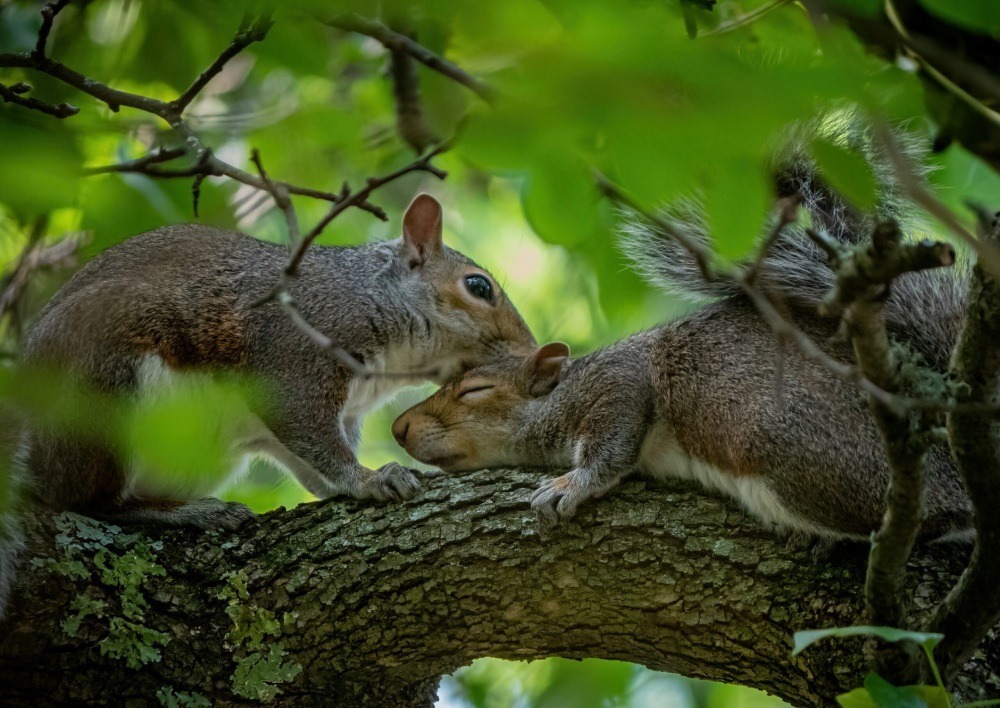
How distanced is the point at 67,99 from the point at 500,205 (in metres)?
4.09

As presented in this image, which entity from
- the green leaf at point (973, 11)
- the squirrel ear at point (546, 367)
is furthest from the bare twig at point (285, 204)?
the squirrel ear at point (546, 367)

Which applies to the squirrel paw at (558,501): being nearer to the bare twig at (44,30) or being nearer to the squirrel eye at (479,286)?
the squirrel eye at (479,286)

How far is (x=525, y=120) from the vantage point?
40.8 inches

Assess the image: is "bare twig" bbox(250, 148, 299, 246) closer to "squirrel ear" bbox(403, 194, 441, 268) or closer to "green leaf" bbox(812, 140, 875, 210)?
"green leaf" bbox(812, 140, 875, 210)

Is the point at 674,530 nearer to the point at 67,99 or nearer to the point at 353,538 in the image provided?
the point at 353,538

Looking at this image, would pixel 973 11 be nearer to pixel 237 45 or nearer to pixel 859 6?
pixel 859 6

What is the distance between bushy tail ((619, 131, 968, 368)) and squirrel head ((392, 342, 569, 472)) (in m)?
0.69

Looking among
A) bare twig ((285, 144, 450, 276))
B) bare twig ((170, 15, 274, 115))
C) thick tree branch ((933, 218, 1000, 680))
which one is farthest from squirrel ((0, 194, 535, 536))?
thick tree branch ((933, 218, 1000, 680))

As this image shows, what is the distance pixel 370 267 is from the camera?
412 cm

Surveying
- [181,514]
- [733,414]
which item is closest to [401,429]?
[181,514]

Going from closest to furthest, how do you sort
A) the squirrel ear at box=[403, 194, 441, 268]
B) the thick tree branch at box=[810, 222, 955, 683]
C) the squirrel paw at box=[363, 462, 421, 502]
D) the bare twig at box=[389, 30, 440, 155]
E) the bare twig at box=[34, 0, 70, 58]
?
the thick tree branch at box=[810, 222, 955, 683]
the bare twig at box=[34, 0, 70, 58]
the bare twig at box=[389, 30, 440, 155]
the squirrel paw at box=[363, 462, 421, 502]
the squirrel ear at box=[403, 194, 441, 268]

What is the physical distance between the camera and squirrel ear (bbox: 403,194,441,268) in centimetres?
423

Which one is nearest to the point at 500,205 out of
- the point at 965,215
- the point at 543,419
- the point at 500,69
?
the point at 543,419

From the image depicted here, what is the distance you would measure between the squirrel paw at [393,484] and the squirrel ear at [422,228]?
1.28m
